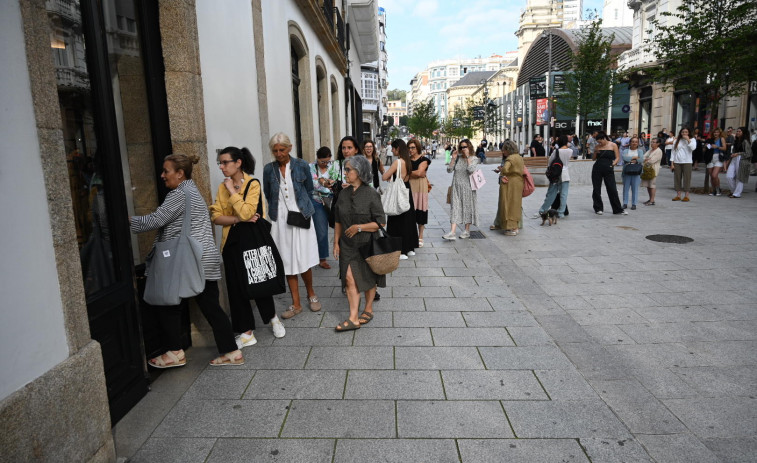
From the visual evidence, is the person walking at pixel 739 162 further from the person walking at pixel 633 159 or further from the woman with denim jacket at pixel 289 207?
the woman with denim jacket at pixel 289 207

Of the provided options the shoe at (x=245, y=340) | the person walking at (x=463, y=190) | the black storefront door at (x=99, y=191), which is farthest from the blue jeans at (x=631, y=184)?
the black storefront door at (x=99, y=191)

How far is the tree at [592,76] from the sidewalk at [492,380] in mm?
16254

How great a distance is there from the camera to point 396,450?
2.91m

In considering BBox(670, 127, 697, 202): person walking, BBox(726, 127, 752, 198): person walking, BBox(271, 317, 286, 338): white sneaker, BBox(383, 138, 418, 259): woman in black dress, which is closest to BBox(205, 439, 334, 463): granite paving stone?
BBox(271, 317, 286, 338): white sneaker

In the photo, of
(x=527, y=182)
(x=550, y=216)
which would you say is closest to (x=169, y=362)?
(x=527, y=182)

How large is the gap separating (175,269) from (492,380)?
2.45 meters

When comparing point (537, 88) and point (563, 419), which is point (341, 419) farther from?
point (537, 88)

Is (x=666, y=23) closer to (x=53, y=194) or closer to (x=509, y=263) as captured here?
(x=509, y=263)

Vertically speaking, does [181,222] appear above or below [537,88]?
below

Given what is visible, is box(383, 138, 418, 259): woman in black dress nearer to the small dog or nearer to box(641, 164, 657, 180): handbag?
the small dog

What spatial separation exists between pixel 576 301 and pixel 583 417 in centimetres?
257

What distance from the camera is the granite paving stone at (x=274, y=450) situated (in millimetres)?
2859

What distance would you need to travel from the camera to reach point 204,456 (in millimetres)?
2900

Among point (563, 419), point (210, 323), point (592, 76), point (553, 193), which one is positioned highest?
point (592, 76)
